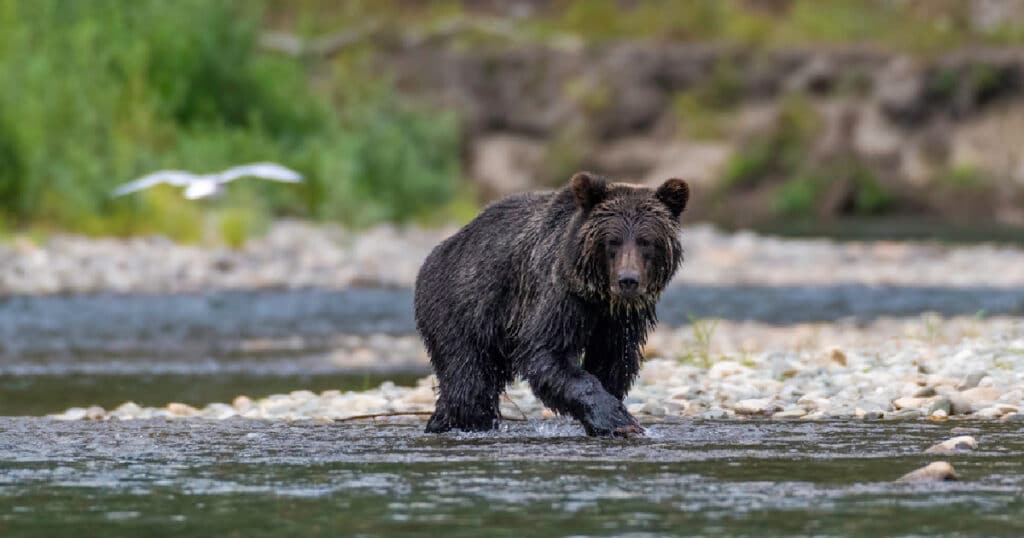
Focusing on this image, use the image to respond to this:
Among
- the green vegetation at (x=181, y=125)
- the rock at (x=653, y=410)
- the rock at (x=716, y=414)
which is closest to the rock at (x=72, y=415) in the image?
the rock at (x=653, y=410)

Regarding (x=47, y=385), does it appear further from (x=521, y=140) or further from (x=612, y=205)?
(x=521, y=140)

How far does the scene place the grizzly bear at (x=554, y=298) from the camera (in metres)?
7.49

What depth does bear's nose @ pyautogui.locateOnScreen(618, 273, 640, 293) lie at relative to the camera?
7223 mm

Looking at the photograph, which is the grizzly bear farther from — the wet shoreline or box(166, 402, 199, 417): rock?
the wet shoreline

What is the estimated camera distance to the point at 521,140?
139 ft

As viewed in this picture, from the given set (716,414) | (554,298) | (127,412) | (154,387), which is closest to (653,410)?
(716,414)

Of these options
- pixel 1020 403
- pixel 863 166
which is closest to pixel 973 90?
pixel 863 166

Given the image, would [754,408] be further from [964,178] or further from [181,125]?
[964,178]

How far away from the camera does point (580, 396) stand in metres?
7.58

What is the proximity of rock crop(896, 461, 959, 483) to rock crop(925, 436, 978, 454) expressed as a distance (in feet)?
2.38

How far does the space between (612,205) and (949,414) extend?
2241mm

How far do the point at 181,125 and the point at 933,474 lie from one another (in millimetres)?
19957

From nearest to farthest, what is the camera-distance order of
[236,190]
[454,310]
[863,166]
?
[454,310], [236,190], [863,166]

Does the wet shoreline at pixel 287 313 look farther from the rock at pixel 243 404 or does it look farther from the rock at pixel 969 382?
the rock at pixel 969 382
